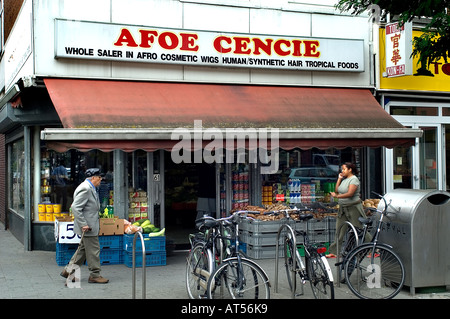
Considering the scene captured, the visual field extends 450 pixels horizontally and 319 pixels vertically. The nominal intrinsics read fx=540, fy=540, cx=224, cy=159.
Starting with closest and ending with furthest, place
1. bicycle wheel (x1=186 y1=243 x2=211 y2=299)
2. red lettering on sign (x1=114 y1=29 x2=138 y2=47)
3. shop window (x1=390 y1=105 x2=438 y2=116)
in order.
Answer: bicycle wheel (x1=186 y1=243 x2=211 y2=299), red lettering on sign (x1=114 y1=29 x2=138 y2=47), shop window (x1=390 y1=105 x2=438 y2=116)

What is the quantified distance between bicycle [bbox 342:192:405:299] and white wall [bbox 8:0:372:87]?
4.73m

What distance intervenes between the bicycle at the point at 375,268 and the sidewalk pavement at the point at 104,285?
0.20 metres

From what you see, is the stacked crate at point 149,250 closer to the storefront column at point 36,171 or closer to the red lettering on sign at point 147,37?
the storefront column at point 36,171

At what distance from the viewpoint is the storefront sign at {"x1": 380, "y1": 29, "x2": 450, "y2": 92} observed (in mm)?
12391

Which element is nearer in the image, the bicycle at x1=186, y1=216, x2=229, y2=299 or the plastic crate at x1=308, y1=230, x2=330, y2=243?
the bicycle at x1=186, y1=216, x2=229, y2=299

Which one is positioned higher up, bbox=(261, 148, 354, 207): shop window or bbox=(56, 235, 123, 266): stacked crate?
bbox=(261, 148, 354, 207): shop window

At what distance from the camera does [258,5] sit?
455 inches

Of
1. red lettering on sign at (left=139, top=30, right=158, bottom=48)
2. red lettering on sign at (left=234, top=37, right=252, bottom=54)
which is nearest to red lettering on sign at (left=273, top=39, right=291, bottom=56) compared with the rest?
red lettering on sign at (left=234, top=37, right=252, bottom=54)

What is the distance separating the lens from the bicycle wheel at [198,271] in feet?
22.6

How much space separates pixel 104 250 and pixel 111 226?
0.47 meters

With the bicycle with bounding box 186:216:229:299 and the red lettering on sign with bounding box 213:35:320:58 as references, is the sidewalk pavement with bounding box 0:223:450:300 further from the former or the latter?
the red lettering on sign with bounding box 213:35:320:58

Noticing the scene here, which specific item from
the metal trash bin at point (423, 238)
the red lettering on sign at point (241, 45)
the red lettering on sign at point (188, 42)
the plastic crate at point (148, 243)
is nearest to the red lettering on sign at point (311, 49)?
the red lettering on sign at point (241, 45)

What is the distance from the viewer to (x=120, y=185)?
35.0ft

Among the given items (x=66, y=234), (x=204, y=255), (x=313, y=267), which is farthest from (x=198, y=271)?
(x=66, y=234)
